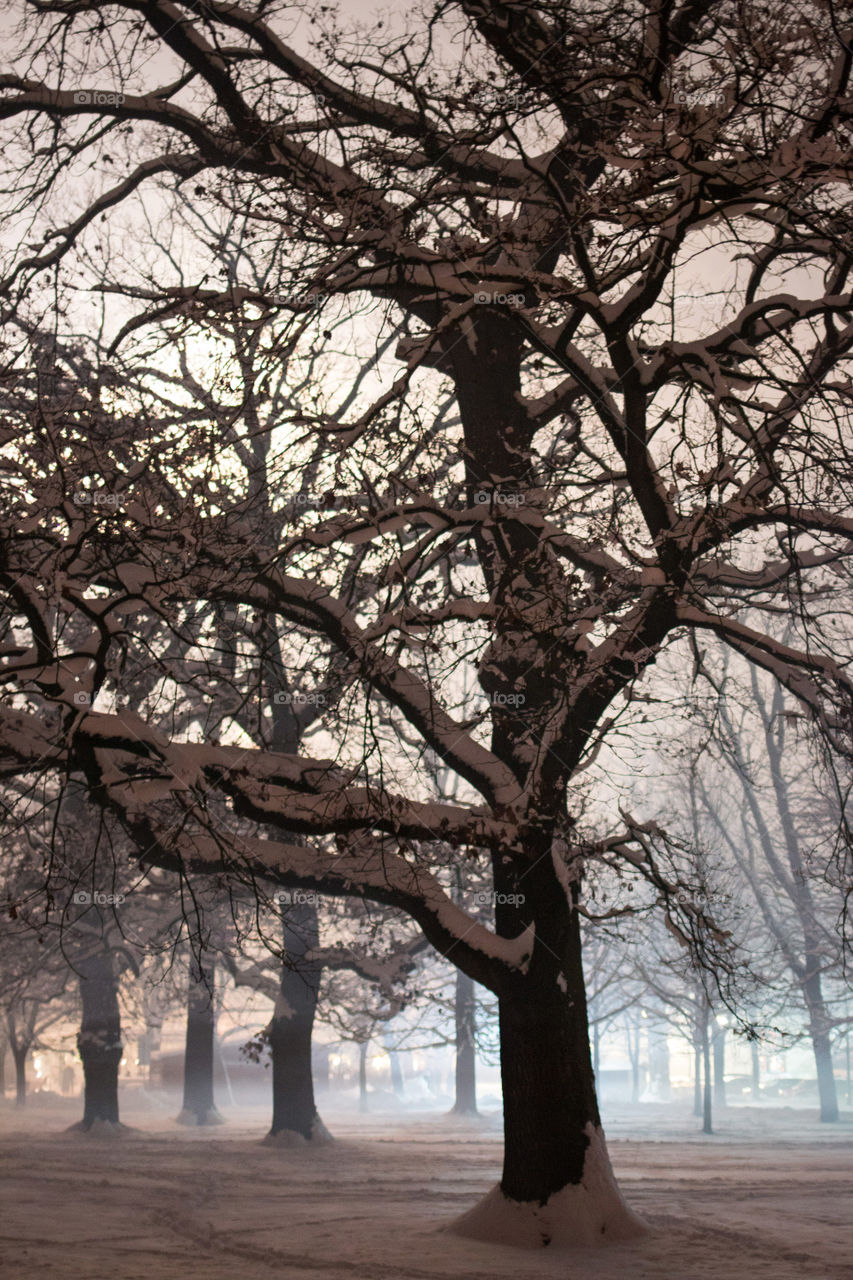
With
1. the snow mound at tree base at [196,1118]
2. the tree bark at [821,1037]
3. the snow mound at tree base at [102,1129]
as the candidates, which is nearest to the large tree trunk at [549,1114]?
the snow mound at tree base at [102,1129]

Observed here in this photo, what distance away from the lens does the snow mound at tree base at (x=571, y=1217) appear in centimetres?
936

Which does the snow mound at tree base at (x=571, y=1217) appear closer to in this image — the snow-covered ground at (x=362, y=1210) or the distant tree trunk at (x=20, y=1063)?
the snow-covered ground at (x=362, y=1210)

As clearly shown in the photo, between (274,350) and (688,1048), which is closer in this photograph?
(274,350)

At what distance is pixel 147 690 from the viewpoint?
19.5 metres

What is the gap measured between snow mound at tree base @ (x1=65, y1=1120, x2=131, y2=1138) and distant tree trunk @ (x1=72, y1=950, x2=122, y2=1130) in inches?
1.2

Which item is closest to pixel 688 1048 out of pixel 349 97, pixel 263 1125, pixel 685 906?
pixel 263 1125

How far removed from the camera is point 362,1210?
11.7m

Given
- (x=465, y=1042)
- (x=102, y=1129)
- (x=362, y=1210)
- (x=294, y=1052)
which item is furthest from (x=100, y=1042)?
(x=362, y=1210)

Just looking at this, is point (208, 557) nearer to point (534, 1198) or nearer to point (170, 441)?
point (170, 441)

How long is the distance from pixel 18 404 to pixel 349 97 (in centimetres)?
429

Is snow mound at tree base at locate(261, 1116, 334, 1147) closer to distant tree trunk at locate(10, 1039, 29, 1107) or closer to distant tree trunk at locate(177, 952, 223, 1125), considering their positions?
distant tree trunk at locate(177, 952, 223, 1125)

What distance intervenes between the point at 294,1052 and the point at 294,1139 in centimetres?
149

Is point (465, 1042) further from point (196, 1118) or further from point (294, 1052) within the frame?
point (294, 1052)

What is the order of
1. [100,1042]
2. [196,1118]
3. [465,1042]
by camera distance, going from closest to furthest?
[100,1042] < [196,1118] < [465,1042]
